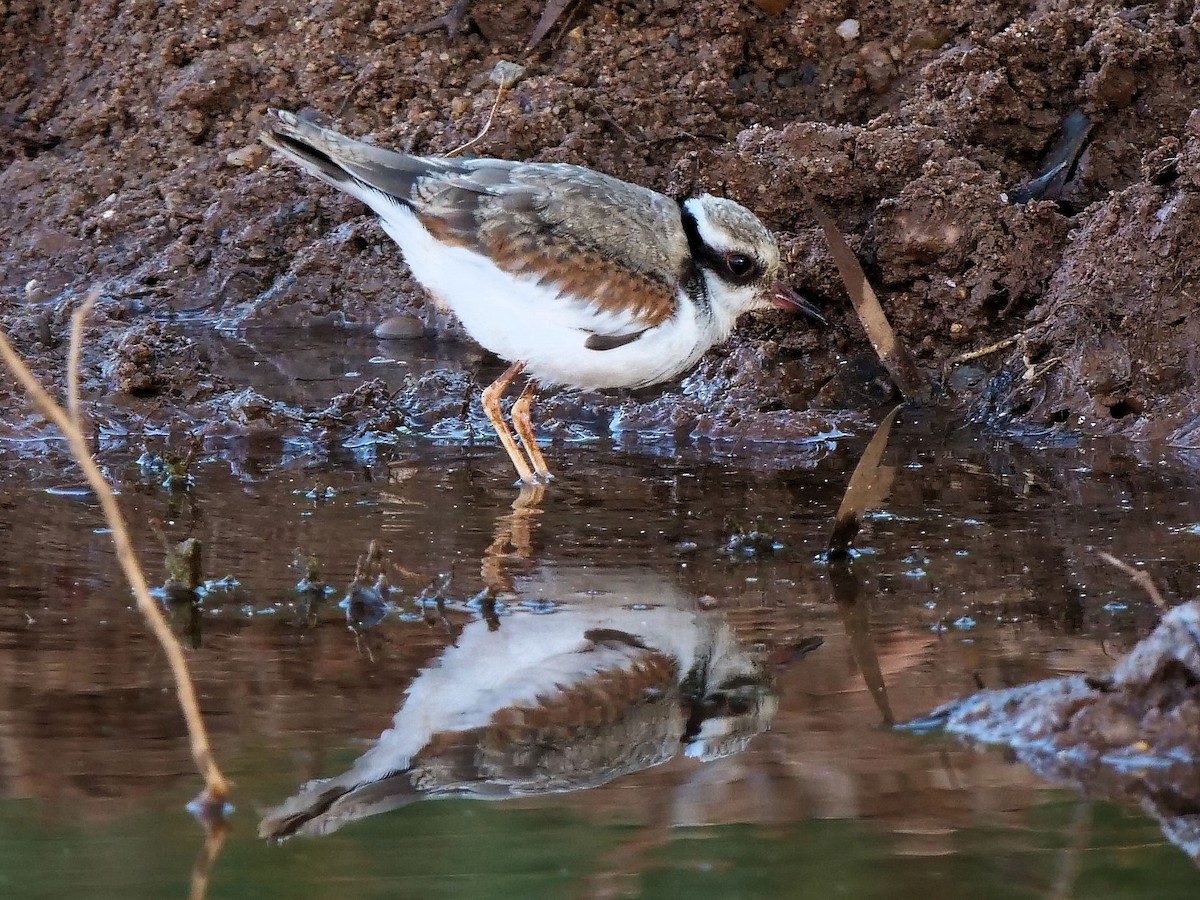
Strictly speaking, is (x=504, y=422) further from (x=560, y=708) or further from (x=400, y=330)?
(x=560, y=708)

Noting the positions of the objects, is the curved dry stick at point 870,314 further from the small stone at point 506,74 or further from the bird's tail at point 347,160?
the small stone at point 506,74

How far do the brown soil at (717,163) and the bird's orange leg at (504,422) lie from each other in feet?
2.65

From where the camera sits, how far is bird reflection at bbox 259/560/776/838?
3.21m

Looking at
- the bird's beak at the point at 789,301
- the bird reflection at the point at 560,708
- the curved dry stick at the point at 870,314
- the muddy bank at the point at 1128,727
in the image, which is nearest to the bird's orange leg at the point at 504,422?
the bird's beak at the point at 789,301

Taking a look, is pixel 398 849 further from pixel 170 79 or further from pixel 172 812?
pixel 170 79

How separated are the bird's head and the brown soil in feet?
2.14

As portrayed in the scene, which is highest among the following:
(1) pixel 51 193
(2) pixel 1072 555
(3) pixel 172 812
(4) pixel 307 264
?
(1) pixel 51 193

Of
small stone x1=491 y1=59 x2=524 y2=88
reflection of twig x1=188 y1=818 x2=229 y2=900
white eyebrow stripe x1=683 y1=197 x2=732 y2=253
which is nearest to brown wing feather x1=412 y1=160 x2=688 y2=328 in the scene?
white eyebrow stripe x1=683 y1=197 x2=732 y2=253

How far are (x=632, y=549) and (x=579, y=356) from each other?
48.1 inches

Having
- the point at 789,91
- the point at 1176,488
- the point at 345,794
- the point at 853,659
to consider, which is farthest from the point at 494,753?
the point at 789,91

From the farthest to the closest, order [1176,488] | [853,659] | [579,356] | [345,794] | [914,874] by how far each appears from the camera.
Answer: [579,356] < [1176,488] < [853,659] < [345,794] < [914,874]

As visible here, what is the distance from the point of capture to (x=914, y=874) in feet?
9.00

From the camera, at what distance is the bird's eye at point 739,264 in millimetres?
6426

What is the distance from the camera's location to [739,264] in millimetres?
6465
